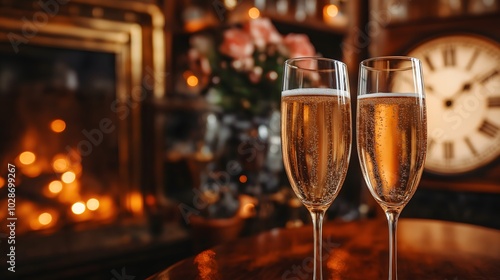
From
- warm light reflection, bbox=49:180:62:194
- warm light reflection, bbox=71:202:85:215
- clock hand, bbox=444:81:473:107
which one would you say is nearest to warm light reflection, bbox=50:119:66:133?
warm light reflection, bbox=49:180:62:194

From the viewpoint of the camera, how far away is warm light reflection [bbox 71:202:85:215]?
1.92 metres

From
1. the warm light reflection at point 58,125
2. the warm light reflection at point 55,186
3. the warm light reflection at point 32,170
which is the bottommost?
the warm light reflection at point 55,186

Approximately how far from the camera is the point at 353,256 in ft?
2.23

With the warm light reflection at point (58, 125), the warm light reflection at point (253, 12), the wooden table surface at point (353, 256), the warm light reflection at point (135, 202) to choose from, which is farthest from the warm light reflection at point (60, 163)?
the wooden table surface at point (353, 256)

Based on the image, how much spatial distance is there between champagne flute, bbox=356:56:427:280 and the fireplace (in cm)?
137

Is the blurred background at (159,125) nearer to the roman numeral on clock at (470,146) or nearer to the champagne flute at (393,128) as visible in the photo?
the roman numeral on clock at (470,146)

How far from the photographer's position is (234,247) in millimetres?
721

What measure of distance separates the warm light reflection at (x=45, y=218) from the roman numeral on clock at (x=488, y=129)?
1737mm

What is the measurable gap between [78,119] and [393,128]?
5.61 ft

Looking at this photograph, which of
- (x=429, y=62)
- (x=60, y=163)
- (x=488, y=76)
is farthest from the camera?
(x=60, y=163)

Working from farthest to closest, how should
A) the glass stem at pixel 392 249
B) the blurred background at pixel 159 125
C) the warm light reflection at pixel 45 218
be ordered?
the warm light reflection at pixel 45 218 < the blurred background at pixel 159 125 < the glass stem at pixel 392 249

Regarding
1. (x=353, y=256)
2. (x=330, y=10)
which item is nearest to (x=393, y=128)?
(x=353, y=256)

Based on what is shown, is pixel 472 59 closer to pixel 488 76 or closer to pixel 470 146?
pixel 488 76

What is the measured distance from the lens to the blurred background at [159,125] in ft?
5.33
